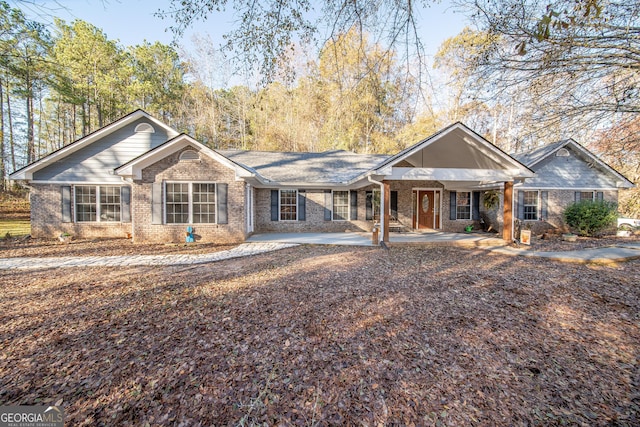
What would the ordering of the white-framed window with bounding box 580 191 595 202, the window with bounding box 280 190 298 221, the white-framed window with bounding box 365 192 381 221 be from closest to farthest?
the window with bounding box 280 190 298 221
the white-framed window with bounding box 365 192 381 221
the white-framed window with bounding box 580 191 595 202

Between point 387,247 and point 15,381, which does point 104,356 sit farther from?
point 387,247

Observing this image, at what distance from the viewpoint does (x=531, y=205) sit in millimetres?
13891

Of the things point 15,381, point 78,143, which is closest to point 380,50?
point 15,381

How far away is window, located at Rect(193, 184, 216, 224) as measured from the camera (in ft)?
34.0

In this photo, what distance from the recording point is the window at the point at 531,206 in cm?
1387

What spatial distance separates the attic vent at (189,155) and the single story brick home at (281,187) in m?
0.03

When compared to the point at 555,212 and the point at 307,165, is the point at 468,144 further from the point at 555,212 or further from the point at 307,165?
the point at 555,212

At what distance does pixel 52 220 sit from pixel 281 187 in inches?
385

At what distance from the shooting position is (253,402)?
92.4 inches

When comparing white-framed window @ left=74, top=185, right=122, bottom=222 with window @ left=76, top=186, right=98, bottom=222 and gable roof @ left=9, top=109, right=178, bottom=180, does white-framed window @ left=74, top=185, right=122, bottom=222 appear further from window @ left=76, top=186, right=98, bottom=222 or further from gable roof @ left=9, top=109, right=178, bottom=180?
gable roof @ left=9, top=109, right=178, bottom=180

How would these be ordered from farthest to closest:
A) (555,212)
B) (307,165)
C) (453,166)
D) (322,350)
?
(307,165), (555,212), (453,166), (322,350)

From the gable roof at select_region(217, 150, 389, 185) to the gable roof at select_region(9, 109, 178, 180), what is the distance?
3936 mm

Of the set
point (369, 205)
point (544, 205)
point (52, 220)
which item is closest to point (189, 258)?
point (52, 220)

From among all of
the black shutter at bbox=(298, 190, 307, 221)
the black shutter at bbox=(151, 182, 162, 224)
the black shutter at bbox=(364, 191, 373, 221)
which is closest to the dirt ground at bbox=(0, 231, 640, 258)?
the black shutter at bbox=(151, 182, 162, 224)
